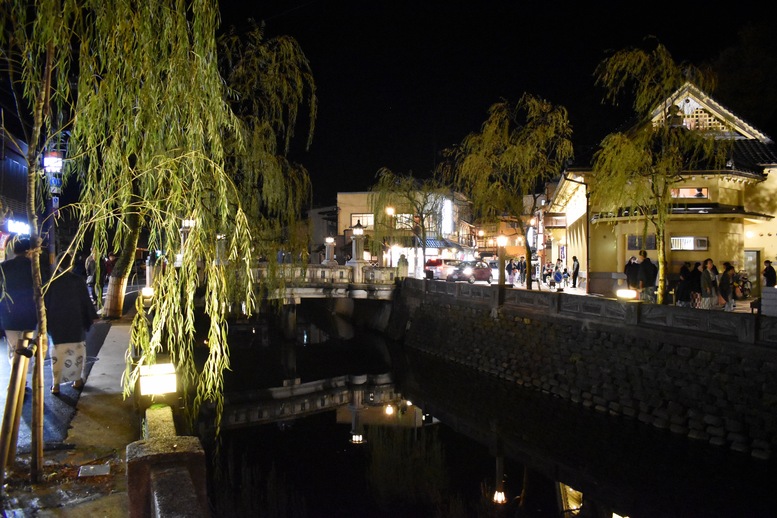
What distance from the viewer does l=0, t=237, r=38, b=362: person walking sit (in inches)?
269

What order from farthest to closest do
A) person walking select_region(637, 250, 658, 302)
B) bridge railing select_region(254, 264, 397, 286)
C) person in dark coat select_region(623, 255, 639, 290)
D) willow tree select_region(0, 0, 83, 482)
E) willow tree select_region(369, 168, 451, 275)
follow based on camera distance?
1. willow tree select_region(369, 168, 451, 275)
2. bridge railing select_region(254, 264, 397, 286)
3. person in dark coat select_region(623, 255, 639, 290)
4. person walking select_region(637, 250, 658, 302)
5. willow tree select_region(0, 0, 83, 482)

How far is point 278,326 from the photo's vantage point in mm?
29531

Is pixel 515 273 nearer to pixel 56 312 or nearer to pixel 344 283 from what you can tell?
pixel 344 283

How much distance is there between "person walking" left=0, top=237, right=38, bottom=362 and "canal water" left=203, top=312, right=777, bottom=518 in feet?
14.2

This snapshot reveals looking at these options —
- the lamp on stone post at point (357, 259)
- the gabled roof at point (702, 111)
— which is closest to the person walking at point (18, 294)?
the lamp on stone post at point (357, 259)

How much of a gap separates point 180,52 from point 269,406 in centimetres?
1184

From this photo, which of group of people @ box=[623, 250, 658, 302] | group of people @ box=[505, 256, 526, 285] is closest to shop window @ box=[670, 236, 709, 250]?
group of people @ box=[623, 250, 658, 302]

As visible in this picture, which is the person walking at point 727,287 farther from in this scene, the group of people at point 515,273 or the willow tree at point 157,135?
the group of people at point 515,273

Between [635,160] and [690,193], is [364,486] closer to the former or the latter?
[635,160]

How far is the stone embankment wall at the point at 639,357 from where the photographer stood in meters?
10.7

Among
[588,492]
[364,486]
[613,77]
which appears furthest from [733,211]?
[364,486]

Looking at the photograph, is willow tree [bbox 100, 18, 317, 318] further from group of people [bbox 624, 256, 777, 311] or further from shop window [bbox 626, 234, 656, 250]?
shop window [bbox 626, 234, 656, 250]

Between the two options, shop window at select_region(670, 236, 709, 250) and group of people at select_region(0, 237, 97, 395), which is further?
shop window at select_region(670, 236, 709, 250)

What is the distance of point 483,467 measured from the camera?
38.0 ft
